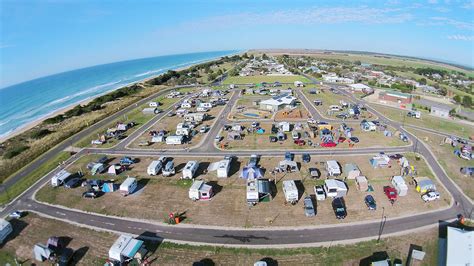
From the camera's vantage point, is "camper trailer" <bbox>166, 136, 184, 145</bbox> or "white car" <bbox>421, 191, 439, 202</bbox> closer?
"white car" <bbox>421, 191, 439, 202</bbox>

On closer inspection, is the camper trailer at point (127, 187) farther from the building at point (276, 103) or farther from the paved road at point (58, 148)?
the building at point (276, 103)

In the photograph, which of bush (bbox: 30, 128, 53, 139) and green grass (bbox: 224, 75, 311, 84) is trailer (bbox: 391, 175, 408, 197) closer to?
bush (bbox: 30, 128, 53, 139)

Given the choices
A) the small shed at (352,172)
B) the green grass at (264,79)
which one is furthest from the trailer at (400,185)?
the green grass at (264,79)

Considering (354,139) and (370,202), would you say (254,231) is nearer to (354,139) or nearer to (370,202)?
(370,202)

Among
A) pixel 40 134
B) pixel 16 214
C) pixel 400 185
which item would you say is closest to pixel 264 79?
pixel 40 134

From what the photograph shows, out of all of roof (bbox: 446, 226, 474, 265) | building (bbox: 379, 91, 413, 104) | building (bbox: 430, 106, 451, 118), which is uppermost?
building (bbox: 379, 91, 413, 104)

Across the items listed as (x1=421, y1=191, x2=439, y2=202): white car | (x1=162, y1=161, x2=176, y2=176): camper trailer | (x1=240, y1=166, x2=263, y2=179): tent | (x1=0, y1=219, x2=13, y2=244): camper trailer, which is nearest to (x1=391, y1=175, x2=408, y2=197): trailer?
(x1=421, y1=191, x2=439, y2=202): white car
